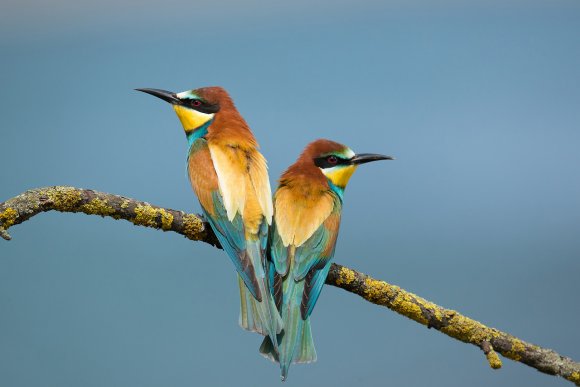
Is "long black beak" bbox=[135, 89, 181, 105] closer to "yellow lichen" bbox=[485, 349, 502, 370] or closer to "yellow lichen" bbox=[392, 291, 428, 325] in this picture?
"yellow lichen" bbox=[392, 291, 428, 325]

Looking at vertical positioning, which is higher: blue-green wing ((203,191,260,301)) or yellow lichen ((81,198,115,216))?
yellow lichen ((81,198,115,216))

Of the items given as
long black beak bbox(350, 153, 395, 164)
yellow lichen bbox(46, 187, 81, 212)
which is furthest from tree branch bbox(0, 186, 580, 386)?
long black beak bbox(350, 153, 395, 164)

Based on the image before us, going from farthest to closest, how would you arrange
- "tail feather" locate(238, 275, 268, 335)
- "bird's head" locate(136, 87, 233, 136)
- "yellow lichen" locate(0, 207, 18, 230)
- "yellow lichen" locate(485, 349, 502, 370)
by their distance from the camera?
"bird's head" locate(136, 87, 233, 136) → "yellow lichen" locate(485, 349, 502, 370) → "tail feather" locate(238, 275, 268, 335) → "yellow lichen" locate(0, 207, 18, 230)

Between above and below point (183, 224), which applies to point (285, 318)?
below

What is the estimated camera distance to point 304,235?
6.58 ft

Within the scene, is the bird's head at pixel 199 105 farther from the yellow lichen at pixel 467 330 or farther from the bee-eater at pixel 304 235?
the yellow lichen at pixel 467 330

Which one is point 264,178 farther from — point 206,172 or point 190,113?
point 190,113

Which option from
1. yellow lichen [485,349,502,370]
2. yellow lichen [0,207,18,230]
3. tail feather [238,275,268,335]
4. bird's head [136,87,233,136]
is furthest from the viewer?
bird's head [136,87,233,136]

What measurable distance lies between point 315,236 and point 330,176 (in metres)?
0.23

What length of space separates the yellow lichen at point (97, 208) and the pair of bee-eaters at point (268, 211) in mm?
268

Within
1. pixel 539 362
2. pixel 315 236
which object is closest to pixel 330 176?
pixel 315 236

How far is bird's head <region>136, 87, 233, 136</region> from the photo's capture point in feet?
7.15

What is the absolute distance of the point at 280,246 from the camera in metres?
1.99

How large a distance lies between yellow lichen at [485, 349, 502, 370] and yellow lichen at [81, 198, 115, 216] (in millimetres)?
1062
